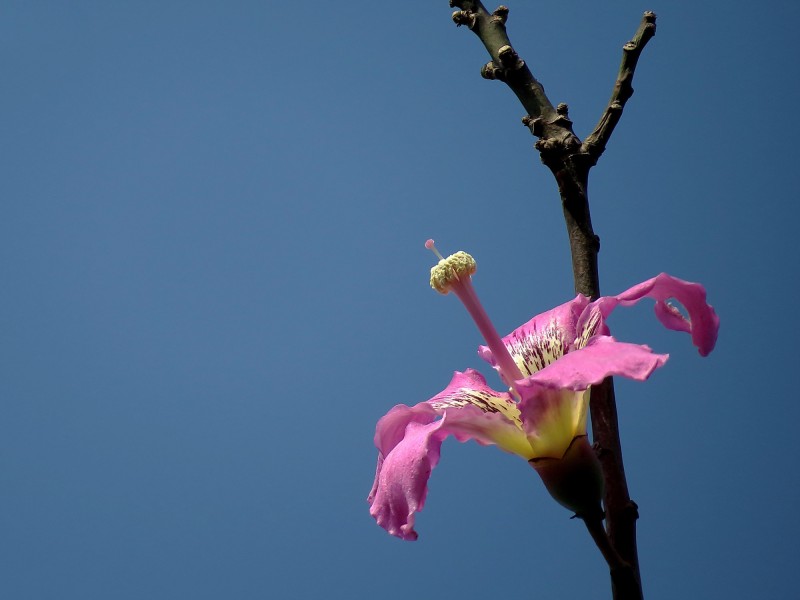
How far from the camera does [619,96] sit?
45 centimetres

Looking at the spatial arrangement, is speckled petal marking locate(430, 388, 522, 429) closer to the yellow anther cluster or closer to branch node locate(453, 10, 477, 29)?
the yellow anther cluster

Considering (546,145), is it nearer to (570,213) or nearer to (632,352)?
(570,213)

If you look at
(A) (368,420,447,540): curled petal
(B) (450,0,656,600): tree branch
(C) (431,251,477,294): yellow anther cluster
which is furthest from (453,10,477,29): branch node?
(A) (368,420,447,540): curled petal

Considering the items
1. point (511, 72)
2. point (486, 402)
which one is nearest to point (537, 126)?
point (511, 72)

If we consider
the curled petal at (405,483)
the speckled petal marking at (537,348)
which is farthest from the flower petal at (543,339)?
the curled petal at (405,483)

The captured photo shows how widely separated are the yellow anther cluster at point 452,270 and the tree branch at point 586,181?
5 cm

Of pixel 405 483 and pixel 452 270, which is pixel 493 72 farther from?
pixel 405 483

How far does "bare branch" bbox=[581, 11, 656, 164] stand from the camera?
443 mm

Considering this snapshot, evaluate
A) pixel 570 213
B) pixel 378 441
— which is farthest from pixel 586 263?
pixel 378 441

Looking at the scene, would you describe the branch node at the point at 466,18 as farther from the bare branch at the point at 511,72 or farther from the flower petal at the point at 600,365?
the flower petal at the point at 600,365

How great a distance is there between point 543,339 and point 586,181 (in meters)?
0.09

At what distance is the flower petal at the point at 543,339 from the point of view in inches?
17.9

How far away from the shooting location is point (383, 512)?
35cm

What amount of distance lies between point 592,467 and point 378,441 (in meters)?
0.10
